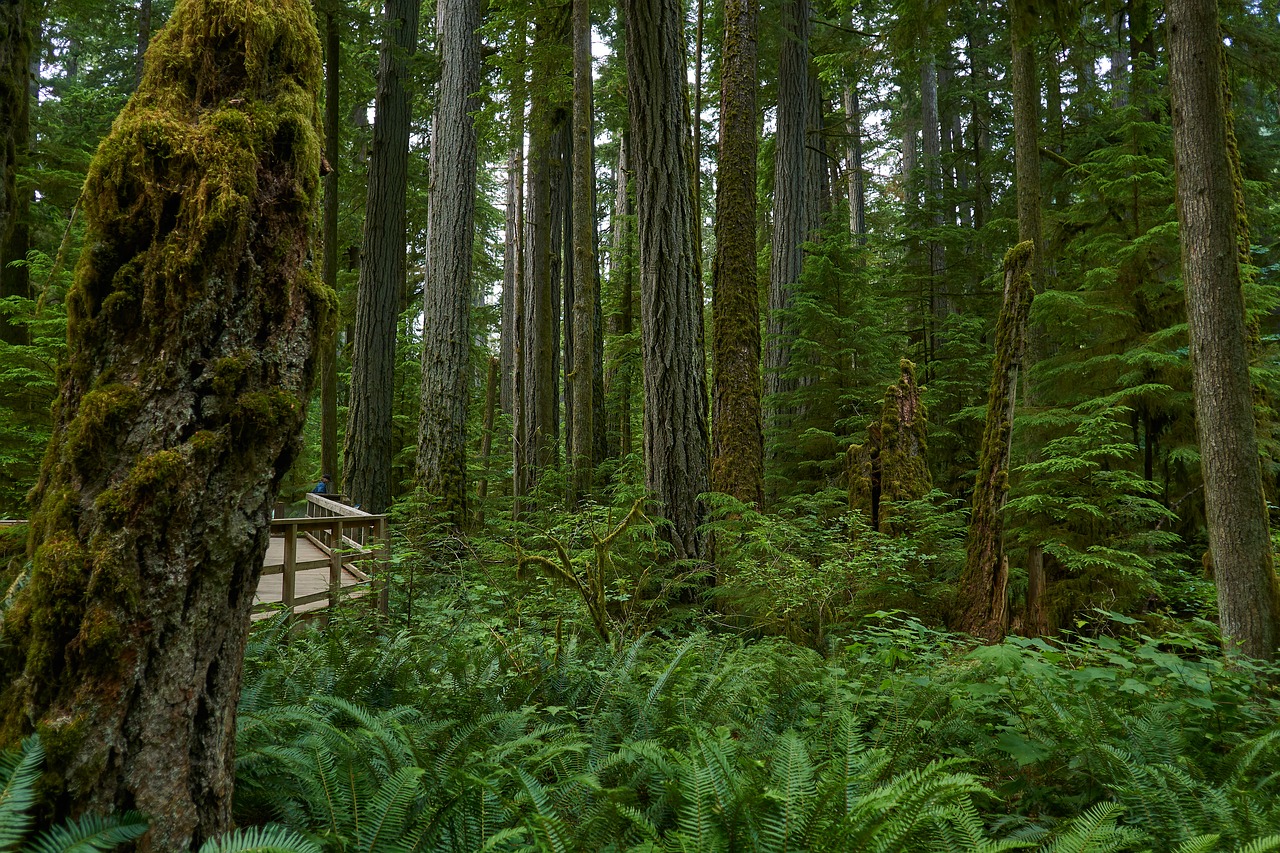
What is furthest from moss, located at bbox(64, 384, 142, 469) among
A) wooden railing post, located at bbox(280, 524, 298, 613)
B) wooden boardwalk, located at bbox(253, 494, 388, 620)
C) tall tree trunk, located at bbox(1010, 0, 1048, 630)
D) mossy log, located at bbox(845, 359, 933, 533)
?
tall tree trunk, located at bbox(1010, 0, 1048, 630)

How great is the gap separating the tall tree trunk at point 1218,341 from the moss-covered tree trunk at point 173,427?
5.73m

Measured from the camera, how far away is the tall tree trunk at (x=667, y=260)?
7309 millimetres

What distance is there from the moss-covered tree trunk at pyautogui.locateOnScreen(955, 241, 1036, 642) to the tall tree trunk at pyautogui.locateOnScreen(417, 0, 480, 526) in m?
7.30

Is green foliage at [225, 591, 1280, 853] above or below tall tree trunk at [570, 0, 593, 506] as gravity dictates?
below

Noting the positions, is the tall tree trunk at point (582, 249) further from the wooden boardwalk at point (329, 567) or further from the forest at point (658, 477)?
the wooden boardwalk at point (329, 567)

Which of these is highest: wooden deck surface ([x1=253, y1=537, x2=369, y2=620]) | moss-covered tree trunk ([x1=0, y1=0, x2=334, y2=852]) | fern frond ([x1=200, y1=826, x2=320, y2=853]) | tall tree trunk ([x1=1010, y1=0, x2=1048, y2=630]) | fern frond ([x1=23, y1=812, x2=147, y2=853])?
tall tree trunk ([x1=1010, y1=0, x2=1048, y2=630])

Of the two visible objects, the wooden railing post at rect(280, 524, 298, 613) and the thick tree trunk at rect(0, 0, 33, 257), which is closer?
the thick tree trunk at rect(0, 0, 33, 257)

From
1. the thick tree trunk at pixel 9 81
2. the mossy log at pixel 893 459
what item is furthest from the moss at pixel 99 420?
the mossy log at pixel 893 459

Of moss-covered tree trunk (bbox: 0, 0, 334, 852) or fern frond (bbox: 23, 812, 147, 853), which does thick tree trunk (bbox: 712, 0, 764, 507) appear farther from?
fern frond (bbox: 23, 812, 147, 853)

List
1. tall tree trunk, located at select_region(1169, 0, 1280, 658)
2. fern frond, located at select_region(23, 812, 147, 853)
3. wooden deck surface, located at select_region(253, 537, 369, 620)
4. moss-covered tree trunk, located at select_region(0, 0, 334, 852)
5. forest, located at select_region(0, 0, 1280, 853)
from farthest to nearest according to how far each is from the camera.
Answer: wooden deck surface, located at select_region(253, 537, 369, 620), tall tree trunk, located at select_region(1169, 0, 1280, 658), forest, located at select_region(0, 0, 1280, 853), moss-covered tree trunk, located at select_region(0, 0, 334, 852), fern frond, located at select_region(23, 812, 147, 853)

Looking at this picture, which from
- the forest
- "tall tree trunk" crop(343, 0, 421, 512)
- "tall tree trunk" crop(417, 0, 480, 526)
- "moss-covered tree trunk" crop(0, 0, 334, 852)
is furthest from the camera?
"tall tree trunk" crop(343, 0, 421, 512)

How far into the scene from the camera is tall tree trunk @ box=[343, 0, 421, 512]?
38.7ft

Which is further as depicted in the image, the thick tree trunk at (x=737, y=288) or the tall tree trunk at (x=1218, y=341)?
the thick tree trunk at (x=737, y=288)

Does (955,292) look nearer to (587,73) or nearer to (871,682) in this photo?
(587,73)
